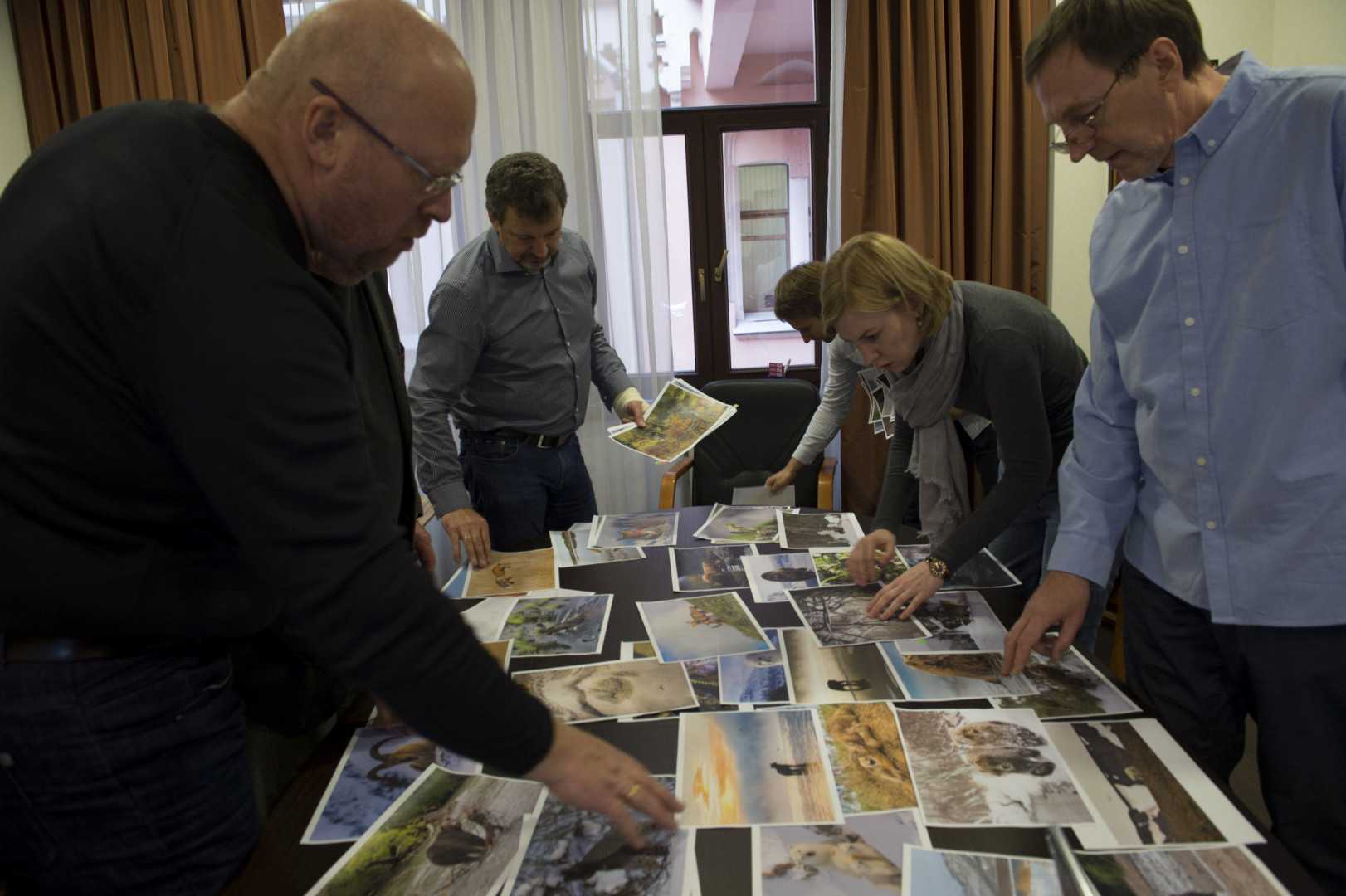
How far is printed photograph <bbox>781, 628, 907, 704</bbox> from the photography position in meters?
1.21

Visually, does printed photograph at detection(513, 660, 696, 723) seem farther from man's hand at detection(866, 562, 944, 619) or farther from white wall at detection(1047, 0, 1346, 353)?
white wall at detection(1047, 0, 1346, 353)

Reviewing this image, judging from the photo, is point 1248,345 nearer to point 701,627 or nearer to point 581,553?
point 701,627

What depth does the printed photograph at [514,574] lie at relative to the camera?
1749mm

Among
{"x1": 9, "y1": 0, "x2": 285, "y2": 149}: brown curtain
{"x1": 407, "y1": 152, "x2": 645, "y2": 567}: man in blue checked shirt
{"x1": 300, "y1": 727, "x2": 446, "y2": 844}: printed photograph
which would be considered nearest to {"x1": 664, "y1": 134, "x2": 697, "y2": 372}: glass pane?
{"x1": 407, "y1": 152, "x2": 645, "y2": 567}: man in blue checked shirt

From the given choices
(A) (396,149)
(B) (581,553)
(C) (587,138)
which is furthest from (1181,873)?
(C) (587,138)

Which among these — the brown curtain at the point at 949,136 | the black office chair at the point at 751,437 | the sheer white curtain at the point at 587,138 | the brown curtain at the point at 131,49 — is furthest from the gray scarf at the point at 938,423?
the brown curtain at the point at 131,49

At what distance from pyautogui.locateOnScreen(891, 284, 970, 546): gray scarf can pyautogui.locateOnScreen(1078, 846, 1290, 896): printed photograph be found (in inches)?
43.0

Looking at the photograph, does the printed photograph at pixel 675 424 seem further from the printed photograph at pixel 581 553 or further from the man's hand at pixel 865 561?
the man's hand at pixel 865 561

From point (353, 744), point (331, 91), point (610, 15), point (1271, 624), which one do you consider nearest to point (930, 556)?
point (1271, 624)

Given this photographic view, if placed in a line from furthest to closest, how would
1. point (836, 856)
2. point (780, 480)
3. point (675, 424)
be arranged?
point (780, 480)
point (675, 424)
point (836, 856)

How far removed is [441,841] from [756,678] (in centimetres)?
53

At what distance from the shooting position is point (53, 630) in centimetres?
79

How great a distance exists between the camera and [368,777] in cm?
107

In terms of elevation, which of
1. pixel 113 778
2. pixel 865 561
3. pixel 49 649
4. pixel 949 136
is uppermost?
pixel 949 136
